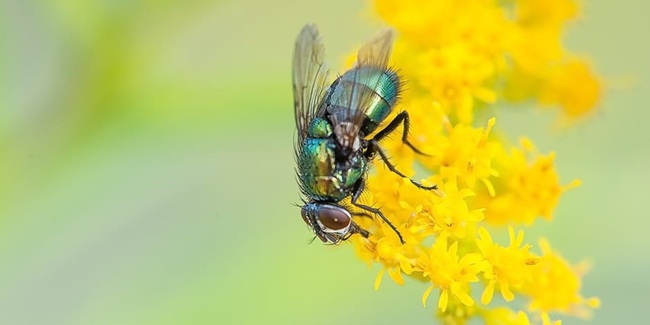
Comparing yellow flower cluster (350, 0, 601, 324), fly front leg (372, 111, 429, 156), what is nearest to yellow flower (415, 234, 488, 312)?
yellow flower cluster (350, 0, 601, 324)

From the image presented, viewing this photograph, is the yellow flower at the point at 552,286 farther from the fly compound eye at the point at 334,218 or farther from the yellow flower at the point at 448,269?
the fly compound eye at the point at 334,218

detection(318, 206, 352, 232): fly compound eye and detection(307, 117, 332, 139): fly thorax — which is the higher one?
detection(307, 117, 332, 139): fly thorax

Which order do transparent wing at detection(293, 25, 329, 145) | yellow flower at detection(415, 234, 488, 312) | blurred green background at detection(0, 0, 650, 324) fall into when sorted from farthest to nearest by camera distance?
blurred green background at detection(0, 0, 650, 324)
transparent wing at detection(293, 25, 329, 145)
yellow flower at detection(415, 234, 488, 312)

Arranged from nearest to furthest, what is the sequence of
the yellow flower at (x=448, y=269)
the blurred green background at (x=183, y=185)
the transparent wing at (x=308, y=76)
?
the yellow flower at (x=448, y=269) < the transparent wing at (x=308, y=76) < the blurred green background at (x=183, y=185)

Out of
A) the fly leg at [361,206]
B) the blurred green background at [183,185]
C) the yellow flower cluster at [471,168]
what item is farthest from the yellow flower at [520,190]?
the blurred green background at [183,185]

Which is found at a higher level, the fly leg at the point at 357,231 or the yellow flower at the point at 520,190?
the yellow flower at the point at 520,190

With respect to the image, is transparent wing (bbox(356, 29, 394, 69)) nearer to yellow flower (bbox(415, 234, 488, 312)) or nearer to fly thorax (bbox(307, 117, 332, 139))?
fly thorax (bbox(307, 117, 332, 139))

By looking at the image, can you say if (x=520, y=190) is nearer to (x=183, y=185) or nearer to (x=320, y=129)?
(x=320, y=129)

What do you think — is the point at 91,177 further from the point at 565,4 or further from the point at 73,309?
the point at 565,4

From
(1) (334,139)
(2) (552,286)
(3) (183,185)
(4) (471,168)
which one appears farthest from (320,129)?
(3) (183,185)
